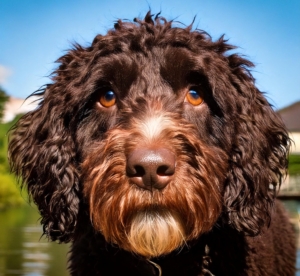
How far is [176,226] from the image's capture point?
11.1 feet

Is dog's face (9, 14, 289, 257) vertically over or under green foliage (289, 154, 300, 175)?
over

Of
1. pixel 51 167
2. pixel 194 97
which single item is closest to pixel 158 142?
pixel 194 97

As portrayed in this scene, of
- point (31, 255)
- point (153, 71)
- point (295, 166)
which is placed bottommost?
point (31, 255)

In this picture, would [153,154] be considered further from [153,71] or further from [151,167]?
[153,71]

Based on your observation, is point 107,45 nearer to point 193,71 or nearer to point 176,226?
point 193,71

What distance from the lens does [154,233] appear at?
3.38 metres

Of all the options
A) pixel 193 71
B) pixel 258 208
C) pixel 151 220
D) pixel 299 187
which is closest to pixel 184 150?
pixel 151 220

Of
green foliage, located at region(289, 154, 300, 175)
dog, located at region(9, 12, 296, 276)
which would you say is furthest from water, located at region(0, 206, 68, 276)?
green foliage, located at region(289, 154, 300, 175)

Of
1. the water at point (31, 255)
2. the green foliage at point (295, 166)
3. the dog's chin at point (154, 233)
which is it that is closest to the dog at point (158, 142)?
the dog's chin at point (154, 233)

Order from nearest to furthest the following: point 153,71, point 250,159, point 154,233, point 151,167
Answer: point 151,167 < point 154,233 < point 153,71 < point 250,159

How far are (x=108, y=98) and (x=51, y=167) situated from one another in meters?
0.59

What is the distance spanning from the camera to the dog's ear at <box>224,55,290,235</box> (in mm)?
3863

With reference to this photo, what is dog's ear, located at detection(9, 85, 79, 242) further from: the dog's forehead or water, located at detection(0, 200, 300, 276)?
water, located at detection(0, 200, 300, 276)

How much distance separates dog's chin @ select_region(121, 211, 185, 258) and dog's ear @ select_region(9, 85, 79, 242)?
0.61m
